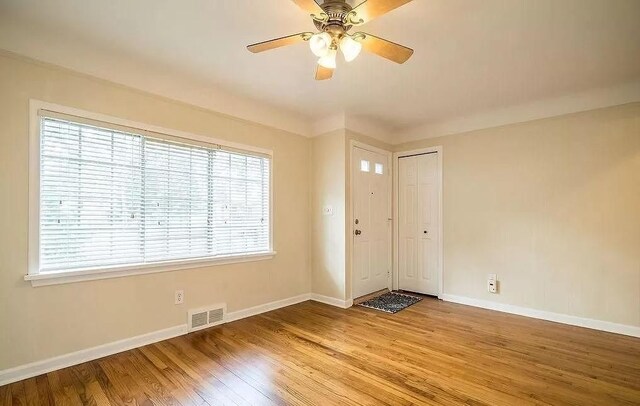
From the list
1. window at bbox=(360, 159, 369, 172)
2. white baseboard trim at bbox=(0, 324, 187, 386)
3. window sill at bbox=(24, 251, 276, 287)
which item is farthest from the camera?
window at bbox=(360, 159, 369, 172)

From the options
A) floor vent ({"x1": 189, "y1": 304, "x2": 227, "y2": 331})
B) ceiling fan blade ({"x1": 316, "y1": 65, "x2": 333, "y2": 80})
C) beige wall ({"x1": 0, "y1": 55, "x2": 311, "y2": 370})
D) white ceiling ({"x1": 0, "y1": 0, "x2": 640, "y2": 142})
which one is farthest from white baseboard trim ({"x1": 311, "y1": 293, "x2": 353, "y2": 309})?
A: ceiling fan blade ({"x1": 316, "y1": 65, "x2": 333, "y2": 80})

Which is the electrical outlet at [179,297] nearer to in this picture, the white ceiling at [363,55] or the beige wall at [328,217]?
the beige wall at [328,217]

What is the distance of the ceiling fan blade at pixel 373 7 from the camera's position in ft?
5.16

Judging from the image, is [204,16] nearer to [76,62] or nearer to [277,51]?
[277,51]

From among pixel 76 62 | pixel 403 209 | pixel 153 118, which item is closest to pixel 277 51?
pixel 153 118

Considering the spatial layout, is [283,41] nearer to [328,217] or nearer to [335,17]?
[335,17]

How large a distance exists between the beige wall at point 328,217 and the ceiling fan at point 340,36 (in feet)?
6.47

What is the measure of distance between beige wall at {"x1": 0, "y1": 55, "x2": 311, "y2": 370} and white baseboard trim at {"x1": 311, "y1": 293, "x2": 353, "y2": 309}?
0.73m

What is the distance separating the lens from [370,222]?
4.36 meters

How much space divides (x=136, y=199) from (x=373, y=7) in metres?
2.41

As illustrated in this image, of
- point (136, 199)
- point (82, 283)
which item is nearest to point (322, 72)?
point (136, 199)

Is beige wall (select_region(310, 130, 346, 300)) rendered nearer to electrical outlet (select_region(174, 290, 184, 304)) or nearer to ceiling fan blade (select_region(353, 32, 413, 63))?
electrical outlet (select_region(174, 290, 184, 304))

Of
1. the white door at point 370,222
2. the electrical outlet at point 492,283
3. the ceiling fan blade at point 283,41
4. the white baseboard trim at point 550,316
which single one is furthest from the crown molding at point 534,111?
the ceiling fan blade at point 283,41

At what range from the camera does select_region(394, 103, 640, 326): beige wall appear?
3061mm
